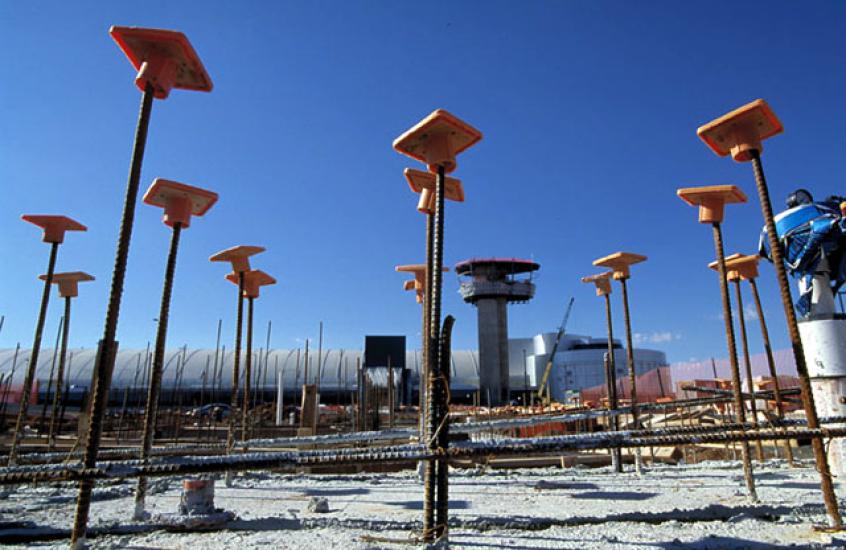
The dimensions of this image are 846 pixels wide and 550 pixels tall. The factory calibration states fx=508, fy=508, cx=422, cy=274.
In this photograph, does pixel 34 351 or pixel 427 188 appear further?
pixel 34 351

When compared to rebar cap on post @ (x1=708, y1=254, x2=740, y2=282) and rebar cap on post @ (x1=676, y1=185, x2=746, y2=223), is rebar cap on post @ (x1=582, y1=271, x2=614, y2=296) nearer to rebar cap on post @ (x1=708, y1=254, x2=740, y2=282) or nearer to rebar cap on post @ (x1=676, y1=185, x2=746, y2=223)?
rebar cap on post @ (x1=708, y1=254, x2=740, y2=282)

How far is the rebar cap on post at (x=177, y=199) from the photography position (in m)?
4.96

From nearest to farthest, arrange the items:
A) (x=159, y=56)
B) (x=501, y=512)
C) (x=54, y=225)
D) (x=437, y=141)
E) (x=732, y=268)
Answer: (x=159, y=56)
(x=437, y=141)
(x=501, y=512)
(x=54, y=225)
(x=732, y=268)

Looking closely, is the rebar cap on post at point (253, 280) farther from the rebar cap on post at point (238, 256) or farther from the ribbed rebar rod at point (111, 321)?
the ribbed rebar rod at point (111, 321)

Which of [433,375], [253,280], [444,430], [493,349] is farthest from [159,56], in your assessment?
[493,349]

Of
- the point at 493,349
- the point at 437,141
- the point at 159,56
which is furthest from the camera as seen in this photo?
the point at 493,349

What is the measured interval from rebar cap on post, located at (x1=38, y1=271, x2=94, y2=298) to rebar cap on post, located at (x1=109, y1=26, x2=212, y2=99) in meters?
5.97

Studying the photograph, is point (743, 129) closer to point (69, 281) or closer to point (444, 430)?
point (444, 430)

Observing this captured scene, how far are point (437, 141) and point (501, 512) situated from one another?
342 cm

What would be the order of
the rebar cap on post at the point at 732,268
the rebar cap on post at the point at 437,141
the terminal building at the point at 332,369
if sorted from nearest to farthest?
the rebar cap on post at the point at 437,141, the rebar cap on post at the point at 732,268, the terminal building at the point at 332,369

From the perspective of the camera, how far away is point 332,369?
152ft

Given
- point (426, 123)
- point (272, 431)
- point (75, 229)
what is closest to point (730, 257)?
point (426, 123)

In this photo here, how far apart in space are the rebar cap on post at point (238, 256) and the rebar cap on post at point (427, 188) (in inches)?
108

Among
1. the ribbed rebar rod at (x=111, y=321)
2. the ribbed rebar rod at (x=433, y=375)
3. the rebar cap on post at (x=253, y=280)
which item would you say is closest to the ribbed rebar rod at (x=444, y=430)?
the ribbed rebar rod at (x=433, y=375)
